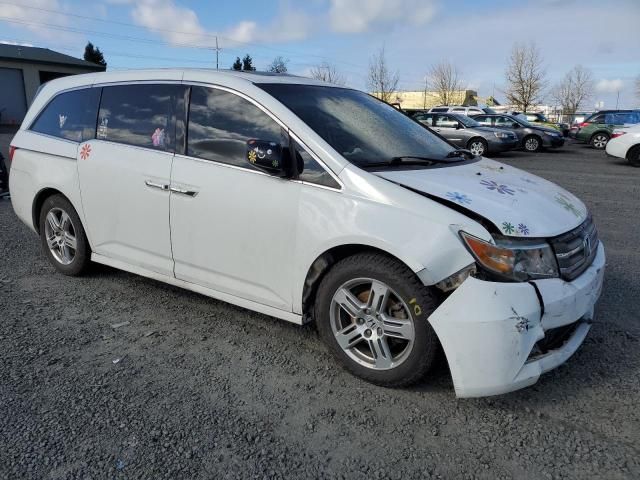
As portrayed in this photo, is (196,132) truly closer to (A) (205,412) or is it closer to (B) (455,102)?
(A) (205,412)

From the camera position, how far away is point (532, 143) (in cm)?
2100

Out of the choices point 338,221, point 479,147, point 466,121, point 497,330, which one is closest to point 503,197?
point 497,330

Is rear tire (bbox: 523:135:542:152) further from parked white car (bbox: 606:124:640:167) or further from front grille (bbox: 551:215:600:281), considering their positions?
front grille (bbox: 551:215:600:281)

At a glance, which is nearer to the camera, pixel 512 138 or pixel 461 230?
pixel 461 230

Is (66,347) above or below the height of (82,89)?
below

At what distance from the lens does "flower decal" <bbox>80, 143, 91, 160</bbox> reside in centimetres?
428

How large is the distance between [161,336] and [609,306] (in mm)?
3460

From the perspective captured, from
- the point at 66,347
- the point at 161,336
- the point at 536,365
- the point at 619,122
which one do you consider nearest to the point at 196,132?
the point at 161,336

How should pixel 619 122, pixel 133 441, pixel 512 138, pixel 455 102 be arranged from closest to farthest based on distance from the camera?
pixel 133 441
pixel 512 138
pixel 619 122
pixel 455 102

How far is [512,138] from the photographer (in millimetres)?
19016

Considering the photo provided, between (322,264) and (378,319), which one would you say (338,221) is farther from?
(378,319)

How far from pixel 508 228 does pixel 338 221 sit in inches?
35.9

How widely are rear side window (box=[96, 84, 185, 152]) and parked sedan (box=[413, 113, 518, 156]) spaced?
49.2ft

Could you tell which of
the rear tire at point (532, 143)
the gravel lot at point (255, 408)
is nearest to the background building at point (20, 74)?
the rear tire at point (532, 143)
